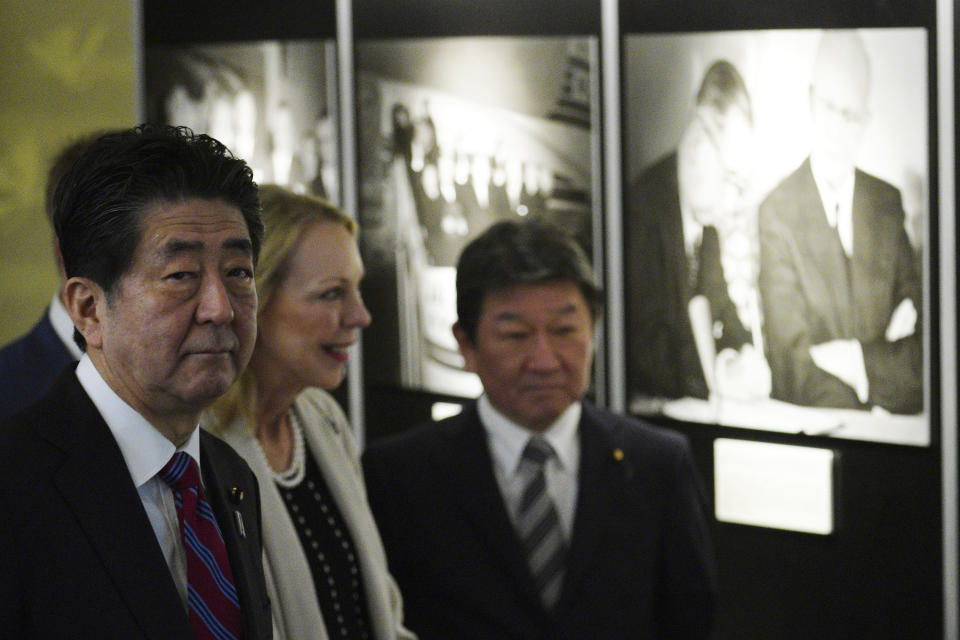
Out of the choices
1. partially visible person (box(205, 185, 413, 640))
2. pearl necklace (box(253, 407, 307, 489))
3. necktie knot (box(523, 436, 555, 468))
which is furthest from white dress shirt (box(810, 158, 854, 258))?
pearl necklace (box(253, 407, 307, 489))

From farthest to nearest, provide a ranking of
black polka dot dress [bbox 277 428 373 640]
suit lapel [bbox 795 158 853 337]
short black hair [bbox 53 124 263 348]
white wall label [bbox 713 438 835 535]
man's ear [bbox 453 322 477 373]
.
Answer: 1. white wall label [bbox 713 438 835 535]
2. suit lapel [bbox 795 158 853 337]
3. man's ear [bbox 453 322 477 373]
4. black polka dot dress [bbox 277 428 373 640]
5. short black hair [bbox 53 124 263 348]

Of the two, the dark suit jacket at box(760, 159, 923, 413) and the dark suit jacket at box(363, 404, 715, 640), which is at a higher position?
the dark suit jacket at box(760, 159, 923, 413)

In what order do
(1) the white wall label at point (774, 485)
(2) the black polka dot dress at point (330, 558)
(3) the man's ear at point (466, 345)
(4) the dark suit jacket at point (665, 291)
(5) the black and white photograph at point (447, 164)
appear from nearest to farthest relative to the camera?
(2) the black polka dot dress at point (330, 558) → (3) the man's ear at point (466, 345) → (1) the white wall label at point (774, 485) → (4) the dark suit jacket at point (665, 291) → (5) the black and white photograph at point (447, 164)

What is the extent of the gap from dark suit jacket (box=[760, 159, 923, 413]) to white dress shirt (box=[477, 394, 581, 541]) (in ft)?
4.26

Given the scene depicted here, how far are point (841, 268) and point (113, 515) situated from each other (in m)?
2.94

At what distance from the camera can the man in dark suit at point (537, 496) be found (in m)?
2.91

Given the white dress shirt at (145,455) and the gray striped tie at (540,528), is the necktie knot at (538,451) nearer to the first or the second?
the gray striped tie at (540,528)

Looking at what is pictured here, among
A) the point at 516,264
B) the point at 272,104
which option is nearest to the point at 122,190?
the point at 516,264

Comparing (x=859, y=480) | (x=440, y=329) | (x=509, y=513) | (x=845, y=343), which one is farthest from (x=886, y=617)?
(x=440, y=329)

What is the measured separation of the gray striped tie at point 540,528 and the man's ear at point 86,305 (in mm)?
1531

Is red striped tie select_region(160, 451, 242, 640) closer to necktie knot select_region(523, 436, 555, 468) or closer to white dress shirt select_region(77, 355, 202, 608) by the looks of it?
white dress shirt select_region(77, 355, 202, 608)

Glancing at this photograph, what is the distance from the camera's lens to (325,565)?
273cm

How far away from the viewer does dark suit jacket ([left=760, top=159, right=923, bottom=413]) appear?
3832 millimetres

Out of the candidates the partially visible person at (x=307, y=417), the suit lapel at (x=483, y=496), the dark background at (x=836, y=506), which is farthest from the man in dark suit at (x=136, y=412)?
the dark background at (x=836, y=506)
